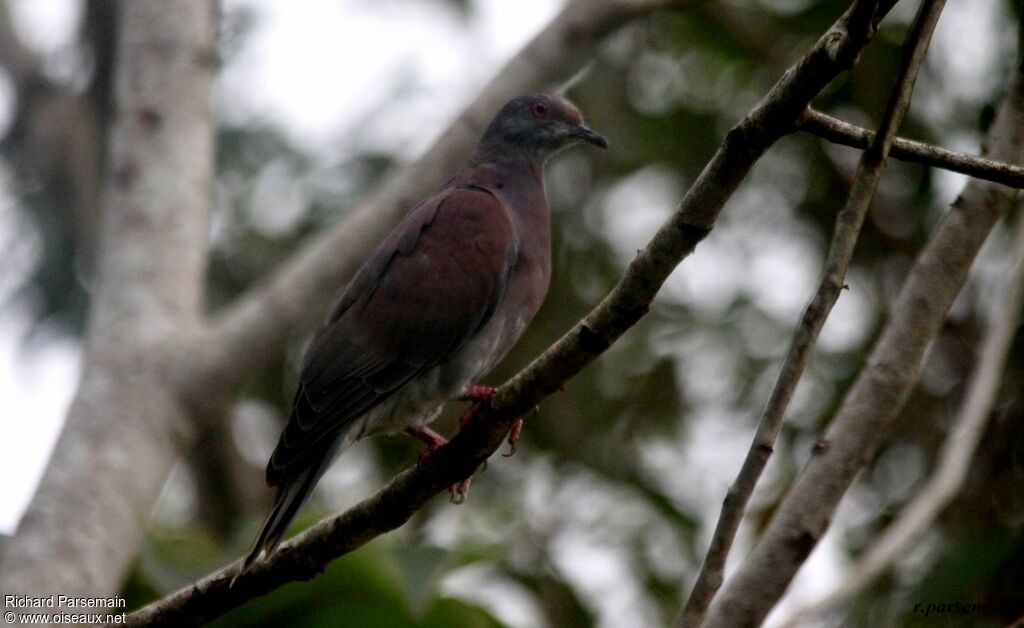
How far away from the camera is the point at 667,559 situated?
216 inches

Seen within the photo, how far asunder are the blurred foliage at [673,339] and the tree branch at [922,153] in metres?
2.24

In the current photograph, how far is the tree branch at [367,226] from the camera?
4613 mm

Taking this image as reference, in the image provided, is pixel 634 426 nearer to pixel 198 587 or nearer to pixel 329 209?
pixel 329 209

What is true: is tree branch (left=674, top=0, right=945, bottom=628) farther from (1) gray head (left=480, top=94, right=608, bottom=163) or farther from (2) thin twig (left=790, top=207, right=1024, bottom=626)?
(1) gray head (left=480, top=94, right=608, bottom=163)

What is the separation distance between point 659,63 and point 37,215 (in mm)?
3661

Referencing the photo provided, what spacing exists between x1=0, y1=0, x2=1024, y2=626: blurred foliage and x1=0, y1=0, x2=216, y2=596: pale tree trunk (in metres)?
0.34

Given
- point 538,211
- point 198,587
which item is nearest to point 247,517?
point 538,211

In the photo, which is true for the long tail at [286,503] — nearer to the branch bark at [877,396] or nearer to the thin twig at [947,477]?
the branch bark at [877,396]

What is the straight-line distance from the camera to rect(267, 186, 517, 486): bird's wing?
348 centimetres

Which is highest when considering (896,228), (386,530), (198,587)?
(896,228)

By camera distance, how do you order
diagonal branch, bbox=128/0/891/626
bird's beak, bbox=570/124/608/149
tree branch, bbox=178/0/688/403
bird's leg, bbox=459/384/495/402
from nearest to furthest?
1. diagonal branch, bbox=128/0/891/626
2. bird's leg, bbox=459/384/495/402
3. bird's beak, bbox=570/124/608/149
4. tree branch, bbox=178/0/688/403

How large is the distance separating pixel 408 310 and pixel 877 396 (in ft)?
4.49

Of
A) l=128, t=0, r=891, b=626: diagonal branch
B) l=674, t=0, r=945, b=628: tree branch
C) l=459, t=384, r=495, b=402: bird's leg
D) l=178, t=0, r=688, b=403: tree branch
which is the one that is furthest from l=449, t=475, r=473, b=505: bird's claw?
l=178, t=0, r=688, b=403: tree branch

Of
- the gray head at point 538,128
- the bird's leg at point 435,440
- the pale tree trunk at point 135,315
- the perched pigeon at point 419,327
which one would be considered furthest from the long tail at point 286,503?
the gray head at point 538,128
